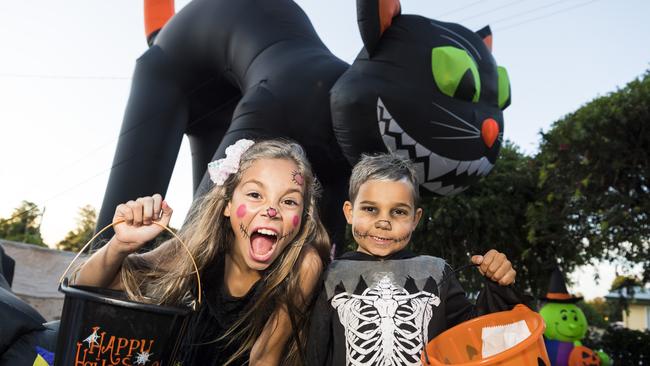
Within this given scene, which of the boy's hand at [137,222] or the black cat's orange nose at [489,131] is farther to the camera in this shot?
the black cat's orange nose at [489,131]

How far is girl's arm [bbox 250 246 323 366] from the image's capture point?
73.2 inches

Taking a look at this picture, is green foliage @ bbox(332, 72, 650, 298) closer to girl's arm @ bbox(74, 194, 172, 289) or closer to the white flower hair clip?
the white flower hair clip

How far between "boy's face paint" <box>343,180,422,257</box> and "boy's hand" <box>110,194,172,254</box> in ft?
2.31

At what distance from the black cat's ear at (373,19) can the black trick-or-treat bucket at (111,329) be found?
288cm

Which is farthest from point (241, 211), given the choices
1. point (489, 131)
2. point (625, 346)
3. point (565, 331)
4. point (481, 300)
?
point (625, 346)

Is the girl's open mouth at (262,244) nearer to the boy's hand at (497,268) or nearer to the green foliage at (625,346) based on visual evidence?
the boy's hand at (497,268)

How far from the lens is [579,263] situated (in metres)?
11.9

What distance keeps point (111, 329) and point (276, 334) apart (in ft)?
2.54

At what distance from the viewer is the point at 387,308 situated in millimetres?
1723

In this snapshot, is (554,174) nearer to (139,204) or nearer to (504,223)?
(504,223)

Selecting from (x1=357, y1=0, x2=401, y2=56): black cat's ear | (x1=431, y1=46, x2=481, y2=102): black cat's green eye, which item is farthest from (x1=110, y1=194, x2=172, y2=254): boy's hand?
(x1=431, y1=46, x2=481, y2=102): black cat's green eye

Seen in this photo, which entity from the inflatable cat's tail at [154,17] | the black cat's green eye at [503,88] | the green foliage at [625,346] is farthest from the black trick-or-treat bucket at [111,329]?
the green foliage at [625,346]

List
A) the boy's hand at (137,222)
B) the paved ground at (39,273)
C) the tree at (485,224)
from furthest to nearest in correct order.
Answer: the tree at (485,224), the paved ground at (39,273), the boy's hand at (137,222)

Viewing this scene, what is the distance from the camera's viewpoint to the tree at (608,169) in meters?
7.66
